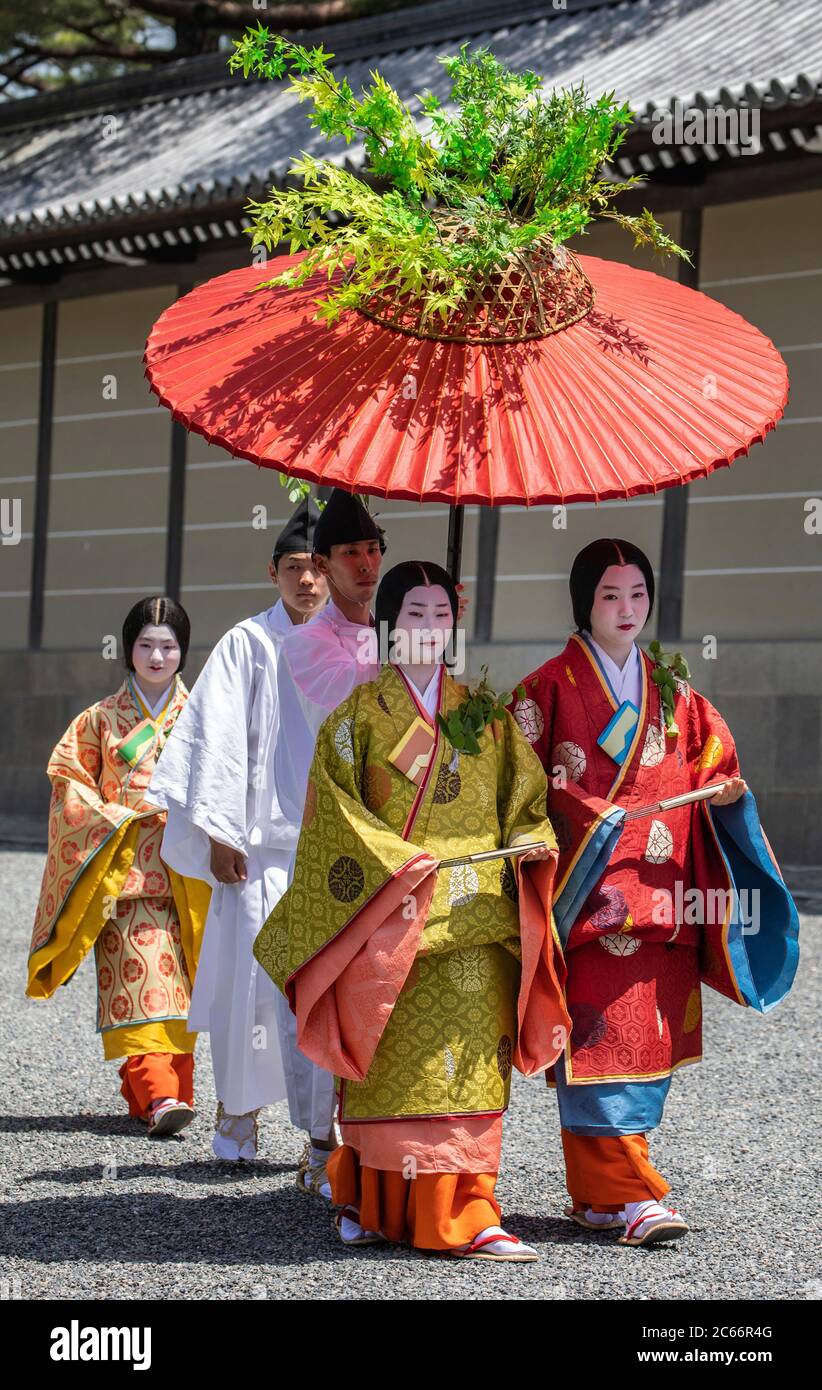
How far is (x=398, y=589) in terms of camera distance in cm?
378

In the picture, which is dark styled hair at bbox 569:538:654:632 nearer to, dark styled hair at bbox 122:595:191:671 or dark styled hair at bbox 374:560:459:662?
dark styled hair at bbox 374:560:459:662

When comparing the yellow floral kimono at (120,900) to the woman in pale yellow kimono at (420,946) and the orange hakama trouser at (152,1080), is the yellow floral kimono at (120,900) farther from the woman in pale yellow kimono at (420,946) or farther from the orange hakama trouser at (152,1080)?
the woman in pale yellow kimono at (420,946)

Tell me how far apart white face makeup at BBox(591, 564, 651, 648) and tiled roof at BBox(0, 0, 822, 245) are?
5452 millimetres

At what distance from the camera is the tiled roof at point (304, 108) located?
10.0m

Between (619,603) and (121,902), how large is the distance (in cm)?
206

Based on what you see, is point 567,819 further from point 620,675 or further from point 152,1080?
point 152,1080

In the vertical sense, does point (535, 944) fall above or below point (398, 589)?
below

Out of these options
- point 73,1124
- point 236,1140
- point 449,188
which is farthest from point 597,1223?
point 449,188

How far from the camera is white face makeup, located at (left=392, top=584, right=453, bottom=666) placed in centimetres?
376

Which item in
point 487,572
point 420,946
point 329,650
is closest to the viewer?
point 420,946

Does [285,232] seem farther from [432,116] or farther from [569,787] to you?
[569,787]

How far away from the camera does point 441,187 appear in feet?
11.6

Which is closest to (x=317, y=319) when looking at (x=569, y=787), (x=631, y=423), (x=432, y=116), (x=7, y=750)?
(x=432, y=116)

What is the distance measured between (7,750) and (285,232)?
36.1 feet
